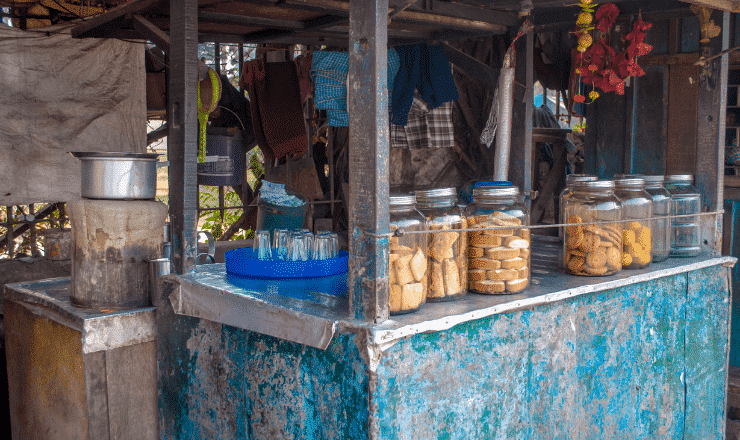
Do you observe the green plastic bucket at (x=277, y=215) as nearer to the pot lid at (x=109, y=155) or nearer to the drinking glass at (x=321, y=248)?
the pot lid at (x=109, y=155)

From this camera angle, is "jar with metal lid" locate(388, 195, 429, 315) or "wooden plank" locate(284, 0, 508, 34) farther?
"wooden plank" locate(284, 0, 508, 34)

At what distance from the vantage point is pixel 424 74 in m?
5.10

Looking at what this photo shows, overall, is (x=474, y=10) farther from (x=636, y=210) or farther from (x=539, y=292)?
(x=539, y=292)

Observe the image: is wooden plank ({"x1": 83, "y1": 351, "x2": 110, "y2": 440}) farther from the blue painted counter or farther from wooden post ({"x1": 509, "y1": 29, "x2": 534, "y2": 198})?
wooden post ({"x1": 509, "y1": 29, "x2": 534, "y2": 198})

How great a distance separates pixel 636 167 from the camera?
16.5ft

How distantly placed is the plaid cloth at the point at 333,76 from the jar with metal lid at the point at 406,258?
316 cm

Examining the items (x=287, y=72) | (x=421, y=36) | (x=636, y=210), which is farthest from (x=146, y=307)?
(x=287, y=72)

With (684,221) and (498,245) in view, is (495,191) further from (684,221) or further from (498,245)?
(684,221)

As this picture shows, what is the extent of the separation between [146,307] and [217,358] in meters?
0.67

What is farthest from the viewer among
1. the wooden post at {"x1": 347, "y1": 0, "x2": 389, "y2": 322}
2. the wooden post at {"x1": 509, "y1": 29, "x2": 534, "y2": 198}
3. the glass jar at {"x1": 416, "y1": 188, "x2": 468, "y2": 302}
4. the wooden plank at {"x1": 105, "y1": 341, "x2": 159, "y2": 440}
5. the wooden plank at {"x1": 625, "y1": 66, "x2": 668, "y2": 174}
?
the wooden plank at {"x1": 625, "y1": 66, "x2": 668, "y2": 174}

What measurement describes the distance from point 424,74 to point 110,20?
239 centimetres

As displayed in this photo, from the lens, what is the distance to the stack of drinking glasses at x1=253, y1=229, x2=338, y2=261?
267cm

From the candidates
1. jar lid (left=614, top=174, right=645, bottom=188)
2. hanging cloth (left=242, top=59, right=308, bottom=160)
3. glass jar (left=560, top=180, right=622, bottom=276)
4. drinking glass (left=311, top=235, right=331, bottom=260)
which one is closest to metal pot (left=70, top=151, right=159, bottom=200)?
drinking glass (left=311, top=235, right=331, bottom=260)

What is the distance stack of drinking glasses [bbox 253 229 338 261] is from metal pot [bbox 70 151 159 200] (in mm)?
627
